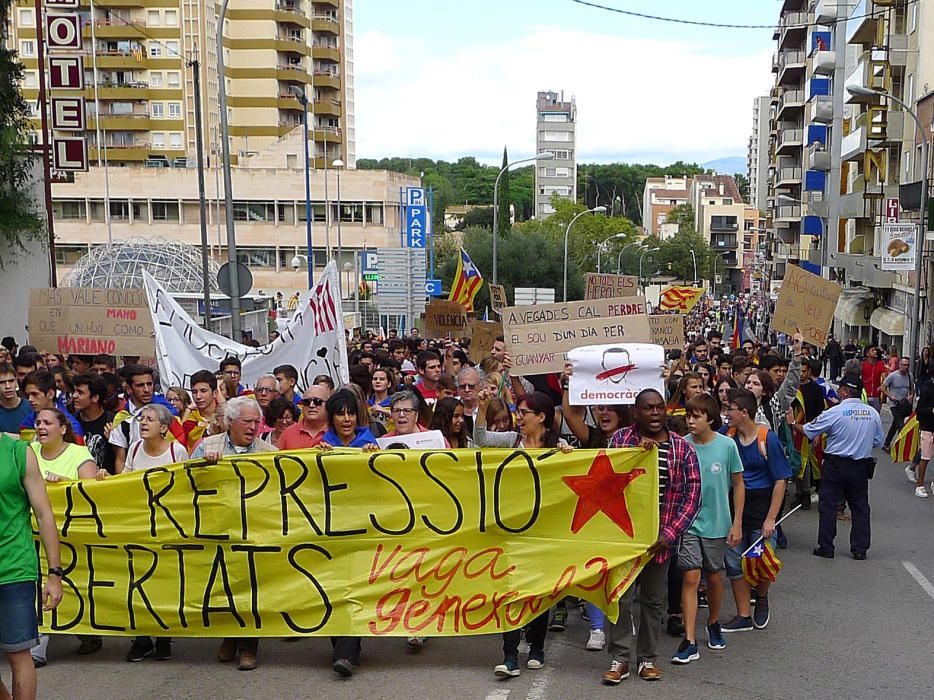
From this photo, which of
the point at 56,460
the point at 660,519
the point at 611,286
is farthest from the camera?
the point at 611,286

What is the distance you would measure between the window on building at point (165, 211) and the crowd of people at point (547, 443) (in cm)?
5618

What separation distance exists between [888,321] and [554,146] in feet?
424

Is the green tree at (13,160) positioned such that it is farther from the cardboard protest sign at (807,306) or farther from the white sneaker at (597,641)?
the white sneaker at (597,641)

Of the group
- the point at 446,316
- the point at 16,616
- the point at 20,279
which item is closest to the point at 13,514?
the point at 16,616

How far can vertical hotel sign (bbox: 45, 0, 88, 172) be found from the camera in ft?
82.1

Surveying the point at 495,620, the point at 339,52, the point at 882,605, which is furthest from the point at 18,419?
the point at 339,52

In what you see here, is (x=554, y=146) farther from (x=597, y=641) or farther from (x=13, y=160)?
(x=597, y=641)

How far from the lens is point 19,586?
205 inches

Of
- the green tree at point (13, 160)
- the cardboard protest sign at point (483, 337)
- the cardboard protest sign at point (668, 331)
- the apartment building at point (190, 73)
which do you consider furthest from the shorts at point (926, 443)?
the apartment building at point (190, 73)

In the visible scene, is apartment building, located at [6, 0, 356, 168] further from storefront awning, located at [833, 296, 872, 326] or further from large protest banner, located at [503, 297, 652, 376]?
large protest banner, located at [503, 297, 652, 376]

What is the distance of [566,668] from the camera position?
6637mm

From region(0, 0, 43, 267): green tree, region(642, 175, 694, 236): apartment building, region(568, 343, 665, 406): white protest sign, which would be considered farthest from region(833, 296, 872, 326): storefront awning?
region(642, 175, 694, 236): apartment building

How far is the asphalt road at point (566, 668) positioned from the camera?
6.23 meters

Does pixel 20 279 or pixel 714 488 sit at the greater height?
pixel 20 279
